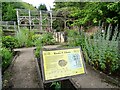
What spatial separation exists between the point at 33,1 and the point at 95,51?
132 centimetres

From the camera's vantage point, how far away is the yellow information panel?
60.4 inches

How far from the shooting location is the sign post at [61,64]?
1528 mm

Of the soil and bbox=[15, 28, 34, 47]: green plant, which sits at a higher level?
bbox=[15, 28, 34, 47]: green plant

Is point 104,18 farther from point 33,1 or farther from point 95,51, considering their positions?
point 33,1

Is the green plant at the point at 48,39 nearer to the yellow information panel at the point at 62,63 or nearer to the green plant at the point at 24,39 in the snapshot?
the green plant at the point at 24,39

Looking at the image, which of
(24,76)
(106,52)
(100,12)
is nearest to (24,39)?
(100,12)

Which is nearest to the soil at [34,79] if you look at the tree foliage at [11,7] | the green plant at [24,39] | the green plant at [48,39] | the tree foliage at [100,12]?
the tree foliage at [11,7]

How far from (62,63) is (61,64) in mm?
16

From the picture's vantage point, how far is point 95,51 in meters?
2.74

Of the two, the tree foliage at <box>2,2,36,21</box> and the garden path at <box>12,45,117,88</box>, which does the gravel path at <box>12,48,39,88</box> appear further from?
the tree foliage at <box>2,2,36,21</box>

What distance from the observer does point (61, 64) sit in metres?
1.59

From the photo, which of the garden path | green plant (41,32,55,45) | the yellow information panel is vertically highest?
the yellow information panel

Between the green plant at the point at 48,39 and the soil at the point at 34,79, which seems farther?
the green plant at the point at 48,39

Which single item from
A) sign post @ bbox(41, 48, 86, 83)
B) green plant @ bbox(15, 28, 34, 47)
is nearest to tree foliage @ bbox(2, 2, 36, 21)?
sign post @ bbox(41, 48, 86, 83)
